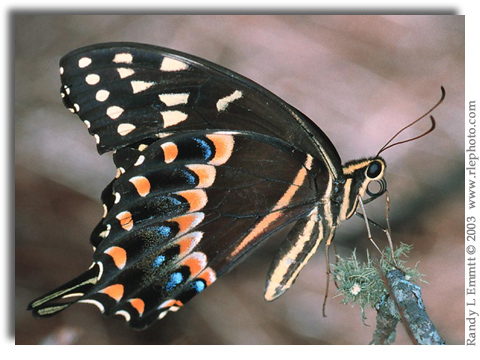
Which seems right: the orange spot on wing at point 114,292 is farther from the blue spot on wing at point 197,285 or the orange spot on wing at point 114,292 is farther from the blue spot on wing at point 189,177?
the blue spot on wing at point 189,177

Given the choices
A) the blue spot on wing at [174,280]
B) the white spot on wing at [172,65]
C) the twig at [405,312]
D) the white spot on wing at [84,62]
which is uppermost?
the white spot on wing at [172,65]

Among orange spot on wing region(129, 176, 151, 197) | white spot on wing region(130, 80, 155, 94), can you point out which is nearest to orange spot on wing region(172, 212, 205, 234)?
orange spot on wing region(129, 176, 151, 197)

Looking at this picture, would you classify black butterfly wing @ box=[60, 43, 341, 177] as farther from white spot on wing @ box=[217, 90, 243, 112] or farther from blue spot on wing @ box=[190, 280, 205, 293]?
blue spot on wing @ box=[190, 280, 205, 293]

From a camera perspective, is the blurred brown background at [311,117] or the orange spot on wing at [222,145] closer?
the orange spot on wing at [222,145]

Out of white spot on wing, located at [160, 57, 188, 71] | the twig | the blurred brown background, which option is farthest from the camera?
the blurred brown background

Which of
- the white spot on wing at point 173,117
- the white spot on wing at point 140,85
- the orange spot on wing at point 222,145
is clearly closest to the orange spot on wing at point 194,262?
the orange spot on wing at point 222,145
